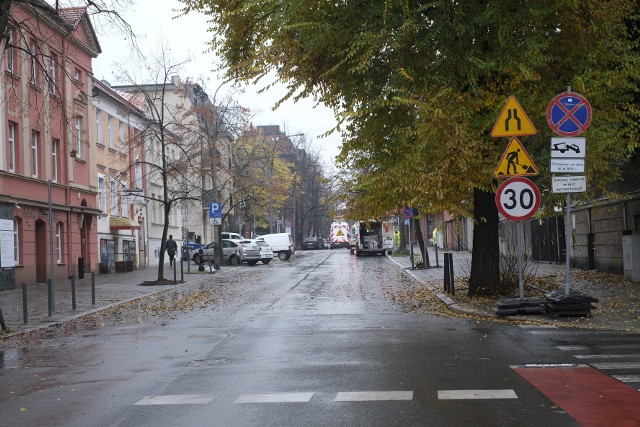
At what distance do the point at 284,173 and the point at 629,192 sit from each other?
206 ft

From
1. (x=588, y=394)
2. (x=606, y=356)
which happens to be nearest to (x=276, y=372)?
(x=588, y=394)

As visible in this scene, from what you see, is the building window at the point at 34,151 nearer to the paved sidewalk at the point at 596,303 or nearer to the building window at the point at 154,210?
the paved sidewalk at the point at 596,303

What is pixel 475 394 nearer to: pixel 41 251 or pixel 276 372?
pixel 276 372

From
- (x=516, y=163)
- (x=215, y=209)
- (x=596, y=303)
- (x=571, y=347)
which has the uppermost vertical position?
(x=215, y=209)

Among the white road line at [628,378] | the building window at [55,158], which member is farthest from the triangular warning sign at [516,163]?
the building window at [55,158]

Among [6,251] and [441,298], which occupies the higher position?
[6,251]

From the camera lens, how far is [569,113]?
13.4 metres

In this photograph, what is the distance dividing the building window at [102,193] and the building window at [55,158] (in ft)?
23.7

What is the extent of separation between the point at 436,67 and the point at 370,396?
953 centimetres

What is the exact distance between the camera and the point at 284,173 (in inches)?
3322

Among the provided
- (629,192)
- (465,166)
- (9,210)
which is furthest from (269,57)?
(9,210)

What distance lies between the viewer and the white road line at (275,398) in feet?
24.4

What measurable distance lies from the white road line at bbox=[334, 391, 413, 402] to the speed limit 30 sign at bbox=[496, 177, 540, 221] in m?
7.12

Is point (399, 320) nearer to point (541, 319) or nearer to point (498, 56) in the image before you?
point (541, 319)
